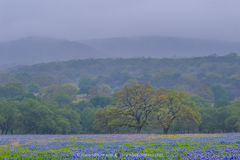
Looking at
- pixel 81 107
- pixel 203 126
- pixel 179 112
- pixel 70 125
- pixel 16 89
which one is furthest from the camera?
pixel 16 89

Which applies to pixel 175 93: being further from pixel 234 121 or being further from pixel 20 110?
pixel 20 110

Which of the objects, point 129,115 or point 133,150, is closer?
point 133,150

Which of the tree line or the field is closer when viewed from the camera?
the field

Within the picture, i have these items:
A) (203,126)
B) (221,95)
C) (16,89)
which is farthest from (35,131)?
(221,95)

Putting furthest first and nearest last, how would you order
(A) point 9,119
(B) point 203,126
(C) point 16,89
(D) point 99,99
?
(C) point 16,89 < (D) point 99,99 < (B) point 203,126 < (A) point 9,119

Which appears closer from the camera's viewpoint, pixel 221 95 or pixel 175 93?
pixel 175 93

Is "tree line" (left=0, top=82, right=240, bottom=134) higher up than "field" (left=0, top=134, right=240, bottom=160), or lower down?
lower down

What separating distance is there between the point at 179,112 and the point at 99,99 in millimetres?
65091

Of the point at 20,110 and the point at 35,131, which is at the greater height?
the point at 20,110

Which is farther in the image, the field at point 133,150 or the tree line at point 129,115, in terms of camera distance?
the tree line at point 129,115

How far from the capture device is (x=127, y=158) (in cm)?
1224

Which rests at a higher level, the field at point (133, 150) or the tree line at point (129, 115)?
the field at point (133, 150)

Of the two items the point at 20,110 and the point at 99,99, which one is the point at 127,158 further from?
the point at 99,99

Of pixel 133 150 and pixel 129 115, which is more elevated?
pixel 133 150
